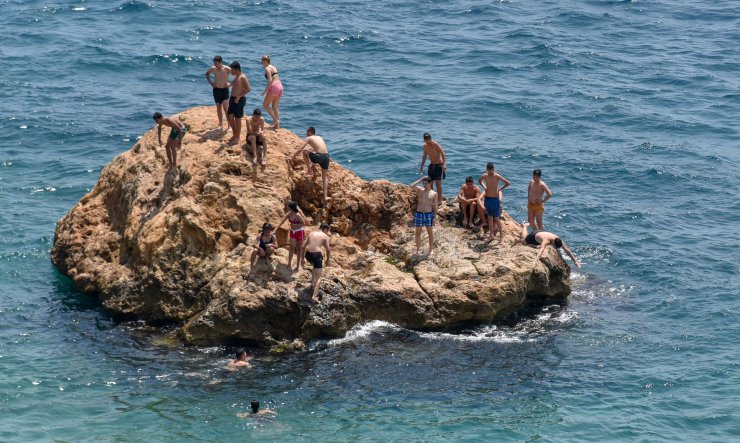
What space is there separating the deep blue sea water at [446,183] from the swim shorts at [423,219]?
2.85m

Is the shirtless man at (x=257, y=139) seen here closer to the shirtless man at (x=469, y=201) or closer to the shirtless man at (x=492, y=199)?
the shirtless man at (x=469, y=201)

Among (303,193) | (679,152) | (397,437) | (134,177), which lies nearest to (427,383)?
(397,437)

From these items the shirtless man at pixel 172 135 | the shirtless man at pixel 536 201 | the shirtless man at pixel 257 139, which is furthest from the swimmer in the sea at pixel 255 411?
the shirtless man at pixel 536 201

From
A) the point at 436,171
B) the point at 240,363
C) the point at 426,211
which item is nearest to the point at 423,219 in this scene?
the point at 426,211

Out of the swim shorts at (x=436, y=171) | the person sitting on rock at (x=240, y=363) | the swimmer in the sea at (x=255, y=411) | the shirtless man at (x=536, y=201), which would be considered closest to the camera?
the swimmer in the sea at (x=255, y=411)

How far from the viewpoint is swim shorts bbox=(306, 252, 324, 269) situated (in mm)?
24094

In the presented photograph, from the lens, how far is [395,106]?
139ft

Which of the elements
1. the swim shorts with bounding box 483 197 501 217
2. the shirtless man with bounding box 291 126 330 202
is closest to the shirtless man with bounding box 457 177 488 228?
the swim shorts with bounding box 483 197 501 217

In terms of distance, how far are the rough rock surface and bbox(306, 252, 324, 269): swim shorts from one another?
0.44 m

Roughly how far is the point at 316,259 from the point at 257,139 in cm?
383

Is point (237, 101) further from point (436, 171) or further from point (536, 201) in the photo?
point (536, 201)

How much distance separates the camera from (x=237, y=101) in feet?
87.4

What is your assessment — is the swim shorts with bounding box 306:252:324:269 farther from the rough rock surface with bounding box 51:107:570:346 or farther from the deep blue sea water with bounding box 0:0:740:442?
the deep blue sea water with bounding box 0:0:740:442

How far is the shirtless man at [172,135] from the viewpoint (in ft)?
86.4
